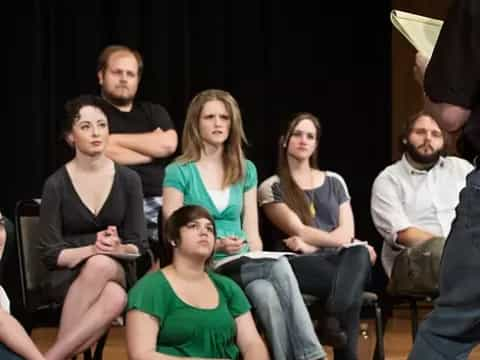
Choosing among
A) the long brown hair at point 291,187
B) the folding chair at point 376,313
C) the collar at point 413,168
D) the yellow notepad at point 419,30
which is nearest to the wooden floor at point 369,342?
the folding chair at point 376,313

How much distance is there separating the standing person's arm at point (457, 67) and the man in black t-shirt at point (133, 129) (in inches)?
108

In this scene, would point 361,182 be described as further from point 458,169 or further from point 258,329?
point 258,329

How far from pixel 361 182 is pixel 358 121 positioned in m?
0.38

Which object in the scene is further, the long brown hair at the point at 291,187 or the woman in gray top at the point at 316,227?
the long brown hair at the point at 291,187

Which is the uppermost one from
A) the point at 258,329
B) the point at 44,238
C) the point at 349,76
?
the point at 349,76

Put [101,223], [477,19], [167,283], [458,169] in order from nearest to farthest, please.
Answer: [477,19] → [167,283] → [101,223] → [458,169]

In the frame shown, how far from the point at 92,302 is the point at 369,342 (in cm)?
A: 193

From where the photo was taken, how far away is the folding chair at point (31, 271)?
4.32 m

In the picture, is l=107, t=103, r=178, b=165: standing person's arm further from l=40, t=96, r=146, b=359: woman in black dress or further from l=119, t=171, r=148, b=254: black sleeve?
l=119, t=171, r=148, b=254: black sleeve

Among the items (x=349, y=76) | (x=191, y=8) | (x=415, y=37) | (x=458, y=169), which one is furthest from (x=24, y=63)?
(x=415, y=37)

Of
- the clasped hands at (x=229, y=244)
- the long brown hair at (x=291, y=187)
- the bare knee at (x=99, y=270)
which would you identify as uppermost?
the long brown hair at (x=291, y=187)

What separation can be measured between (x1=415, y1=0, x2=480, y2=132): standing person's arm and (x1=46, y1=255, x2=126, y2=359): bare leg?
2064 millimetres

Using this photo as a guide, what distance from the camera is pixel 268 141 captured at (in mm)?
6727

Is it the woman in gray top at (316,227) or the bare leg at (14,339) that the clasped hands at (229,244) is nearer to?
the woman in gray top at (316,227)
